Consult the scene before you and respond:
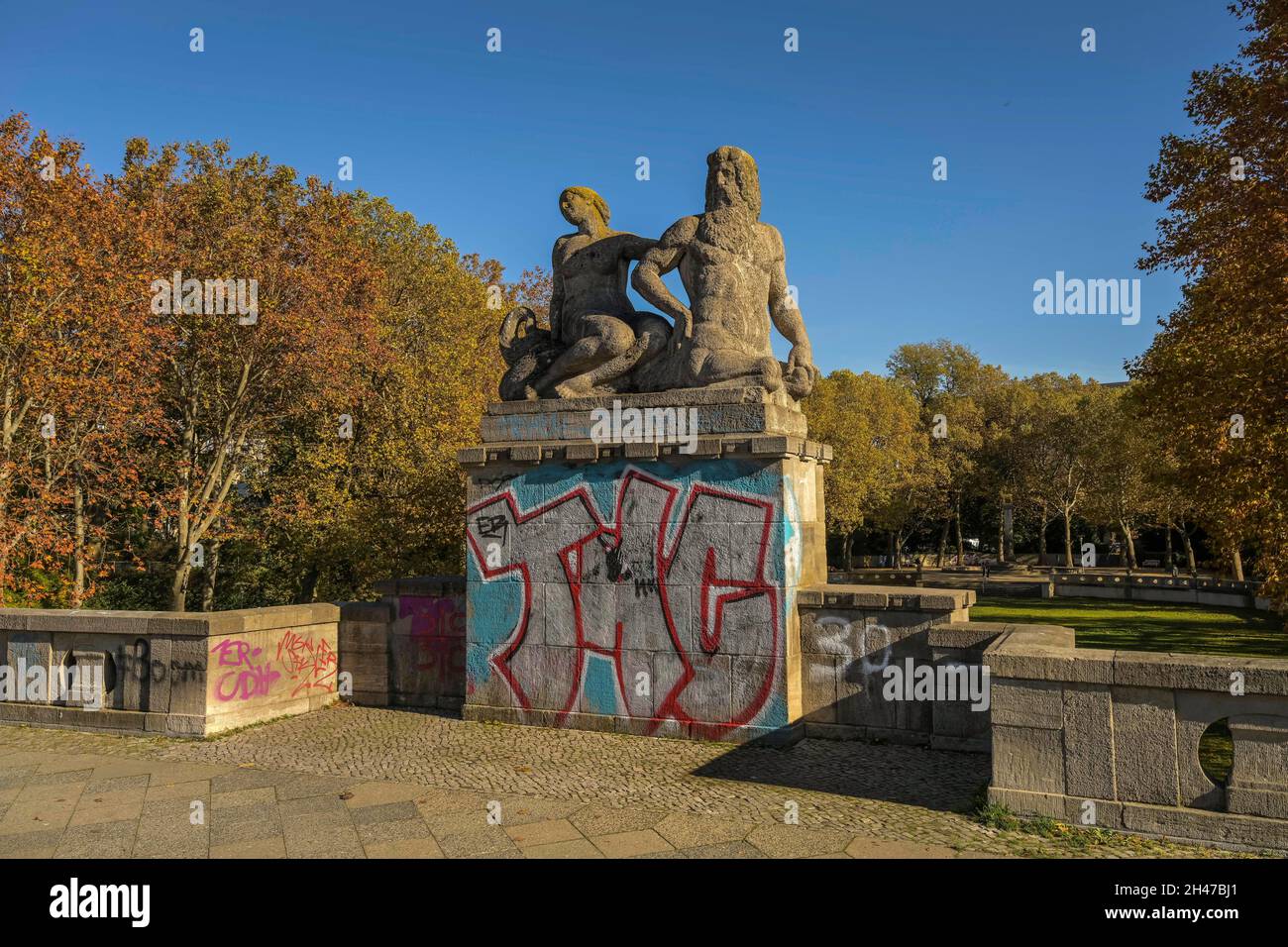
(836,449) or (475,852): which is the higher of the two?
(836,449)

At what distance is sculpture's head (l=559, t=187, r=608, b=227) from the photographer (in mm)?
9719

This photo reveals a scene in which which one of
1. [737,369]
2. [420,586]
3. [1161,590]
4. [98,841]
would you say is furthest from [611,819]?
[1161,590]

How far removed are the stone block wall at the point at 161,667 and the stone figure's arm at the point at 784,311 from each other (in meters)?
6.20

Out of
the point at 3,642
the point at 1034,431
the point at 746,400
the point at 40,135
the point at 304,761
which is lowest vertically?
the point at 304,761

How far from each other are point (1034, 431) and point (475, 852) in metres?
42.0

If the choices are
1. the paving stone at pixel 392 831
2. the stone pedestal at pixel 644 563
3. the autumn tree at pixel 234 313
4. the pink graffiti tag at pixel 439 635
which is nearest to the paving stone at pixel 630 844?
the paving stone at pixel 392 831

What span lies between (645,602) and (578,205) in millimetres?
4495

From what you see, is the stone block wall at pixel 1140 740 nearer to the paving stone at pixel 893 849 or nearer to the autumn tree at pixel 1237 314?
the paving stone at pixel 893 849

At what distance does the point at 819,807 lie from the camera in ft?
20.0

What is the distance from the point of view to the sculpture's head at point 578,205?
383 inches

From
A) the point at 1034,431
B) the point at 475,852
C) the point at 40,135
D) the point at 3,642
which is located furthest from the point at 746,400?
the point at 1034,431

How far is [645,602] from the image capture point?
836cm

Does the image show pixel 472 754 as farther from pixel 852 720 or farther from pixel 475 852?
pixel 852 720

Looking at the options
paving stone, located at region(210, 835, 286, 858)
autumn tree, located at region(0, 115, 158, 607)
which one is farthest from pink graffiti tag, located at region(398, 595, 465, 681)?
autumn tree, located at region(0, 115, 158, 607)
